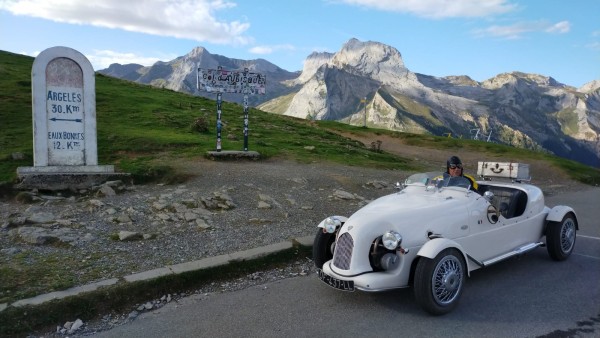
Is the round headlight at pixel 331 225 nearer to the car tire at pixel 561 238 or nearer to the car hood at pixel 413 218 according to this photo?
the car hood at pixel 413 218

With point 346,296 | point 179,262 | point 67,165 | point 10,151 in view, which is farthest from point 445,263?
point 10,151

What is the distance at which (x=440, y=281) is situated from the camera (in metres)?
5.22

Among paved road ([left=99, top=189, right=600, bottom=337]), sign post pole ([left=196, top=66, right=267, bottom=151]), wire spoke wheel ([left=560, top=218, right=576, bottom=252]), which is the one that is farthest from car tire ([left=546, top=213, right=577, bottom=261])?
sign post pole ([left=196, top=66, right=267, bottom=151])

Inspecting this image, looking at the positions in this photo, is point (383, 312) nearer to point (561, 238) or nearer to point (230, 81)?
point (561, 238)

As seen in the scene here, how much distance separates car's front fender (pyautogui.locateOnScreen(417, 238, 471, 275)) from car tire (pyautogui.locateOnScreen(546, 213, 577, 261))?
2.85 metres

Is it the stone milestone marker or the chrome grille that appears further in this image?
the stone milestone marker

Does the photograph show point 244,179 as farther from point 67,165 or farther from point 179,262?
point 179,262

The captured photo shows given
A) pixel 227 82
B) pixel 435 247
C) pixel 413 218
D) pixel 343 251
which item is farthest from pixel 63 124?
pixel 435 247

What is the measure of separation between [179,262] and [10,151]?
37.0 ft

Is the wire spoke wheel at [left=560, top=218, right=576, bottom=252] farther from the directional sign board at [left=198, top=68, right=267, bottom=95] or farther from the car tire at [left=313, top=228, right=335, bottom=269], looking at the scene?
the directional sign board at [left=198, top=68, right=267, bottom=95]

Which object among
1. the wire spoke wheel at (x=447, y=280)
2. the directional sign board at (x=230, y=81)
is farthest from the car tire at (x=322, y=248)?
the directional sign board at (x=230, y=81)

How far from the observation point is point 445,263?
5.30m

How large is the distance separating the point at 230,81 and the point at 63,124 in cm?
623

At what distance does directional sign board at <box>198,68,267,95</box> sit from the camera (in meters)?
15.6
